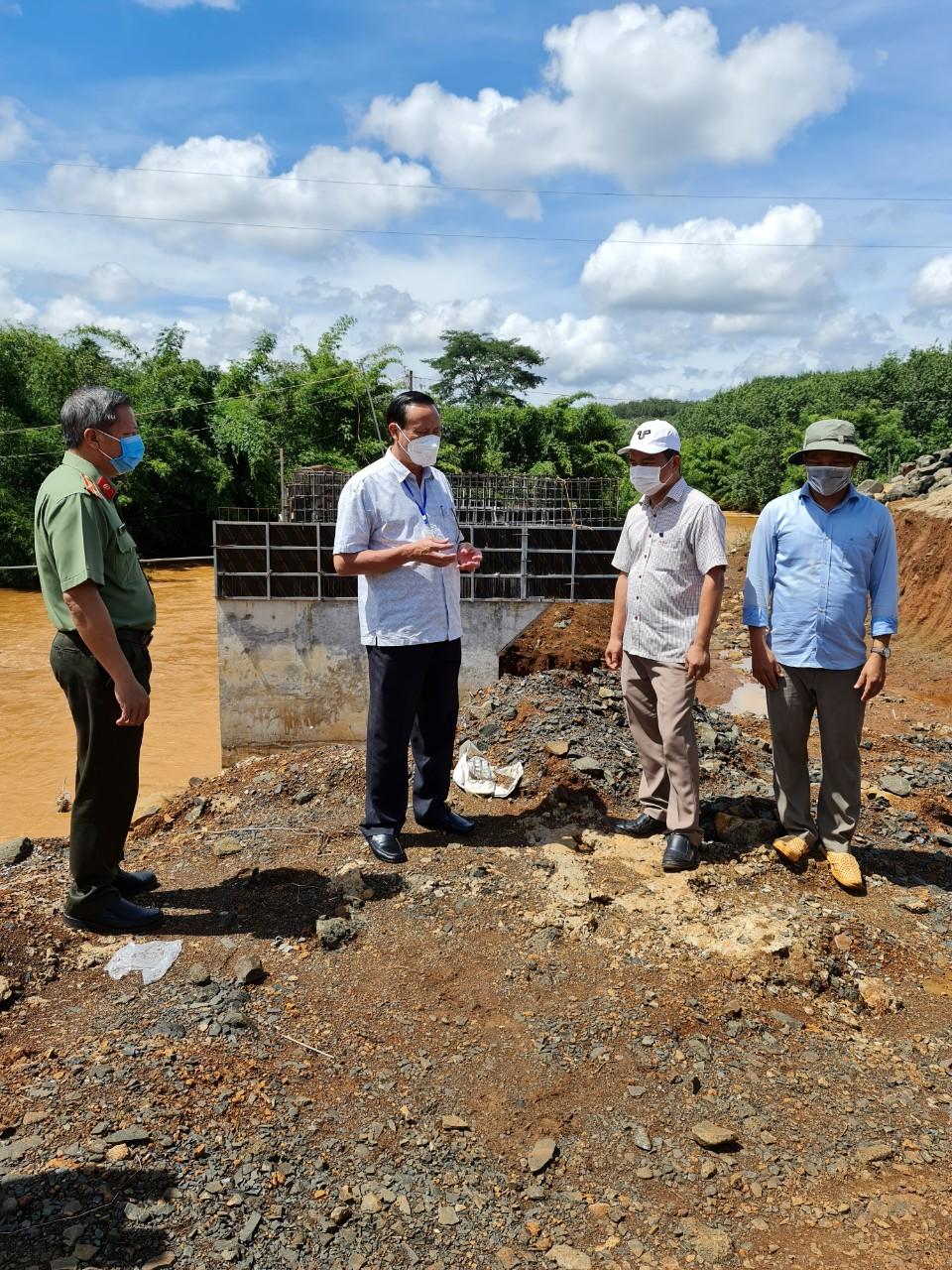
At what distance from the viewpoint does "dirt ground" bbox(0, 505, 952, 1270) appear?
196 centimetres

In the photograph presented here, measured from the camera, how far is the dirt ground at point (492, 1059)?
1.96 m

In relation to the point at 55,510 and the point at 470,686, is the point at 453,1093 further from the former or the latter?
the point at 470,686

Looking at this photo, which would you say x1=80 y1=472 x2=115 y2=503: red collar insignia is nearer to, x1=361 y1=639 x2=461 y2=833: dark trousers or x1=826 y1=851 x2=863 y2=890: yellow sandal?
x1=361 y1=639 x2=461 y2=833: dark trousers

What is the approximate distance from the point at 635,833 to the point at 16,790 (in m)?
7.59

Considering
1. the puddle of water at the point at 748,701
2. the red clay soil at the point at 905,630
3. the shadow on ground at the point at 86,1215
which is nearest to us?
the shadow on ground at the point at 86,1215

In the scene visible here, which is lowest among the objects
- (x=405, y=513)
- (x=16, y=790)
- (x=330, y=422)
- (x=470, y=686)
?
(x=16, y=790)

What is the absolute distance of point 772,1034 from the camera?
2656 mm

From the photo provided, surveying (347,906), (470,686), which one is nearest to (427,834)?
(347,906)

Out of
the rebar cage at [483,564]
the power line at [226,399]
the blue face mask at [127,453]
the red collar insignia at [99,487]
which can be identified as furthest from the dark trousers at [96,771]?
the power line at [226,399]

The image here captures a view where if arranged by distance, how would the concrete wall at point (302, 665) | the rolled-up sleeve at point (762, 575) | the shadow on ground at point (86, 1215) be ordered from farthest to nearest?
the concrete wall at point (302, 665), the rolled-up sleeve at point (762, 575), the shadow on ground at point (86, 1215)

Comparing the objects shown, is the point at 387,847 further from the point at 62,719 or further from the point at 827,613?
the point at 62,719

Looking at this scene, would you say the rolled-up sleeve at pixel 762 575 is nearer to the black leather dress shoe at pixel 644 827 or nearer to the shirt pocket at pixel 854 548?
the shirt pocket at pixel 854 548

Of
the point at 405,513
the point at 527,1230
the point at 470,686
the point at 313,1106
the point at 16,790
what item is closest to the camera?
the point at 527,1230

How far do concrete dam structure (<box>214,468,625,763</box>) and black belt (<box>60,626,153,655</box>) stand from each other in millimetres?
4882
